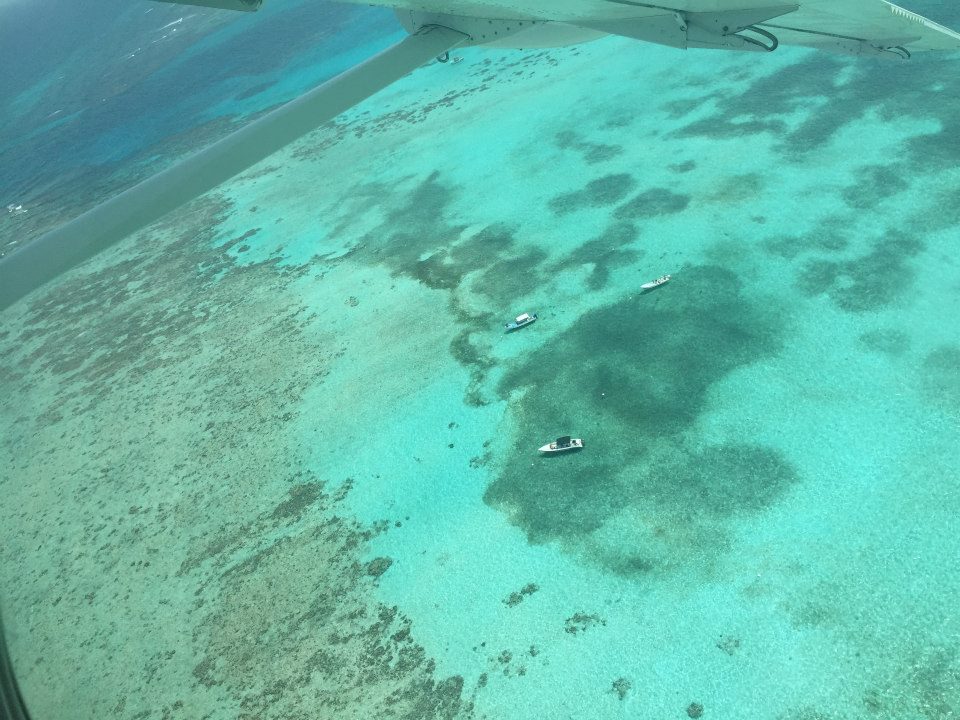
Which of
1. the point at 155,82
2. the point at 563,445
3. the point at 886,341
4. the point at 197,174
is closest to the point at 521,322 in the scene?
the point at 563,445

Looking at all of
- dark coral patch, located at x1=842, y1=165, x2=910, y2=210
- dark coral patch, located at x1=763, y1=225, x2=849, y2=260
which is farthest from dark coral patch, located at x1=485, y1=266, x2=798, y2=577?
dark coral patch, located at x1=842, y1=165, x2=910, y2=210

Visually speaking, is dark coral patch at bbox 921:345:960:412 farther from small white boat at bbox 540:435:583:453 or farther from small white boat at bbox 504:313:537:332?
small white boat at bbox 504:313:537:332

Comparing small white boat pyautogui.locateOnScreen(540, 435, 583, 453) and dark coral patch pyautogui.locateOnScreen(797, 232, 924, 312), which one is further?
dark coral patch pyautogui.locateOnScreen(797, 232, 924, 312)

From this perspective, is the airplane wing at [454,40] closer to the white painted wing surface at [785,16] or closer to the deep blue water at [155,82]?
the white painted wing surface at [785,16]

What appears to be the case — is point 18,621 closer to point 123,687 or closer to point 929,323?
point 123,687

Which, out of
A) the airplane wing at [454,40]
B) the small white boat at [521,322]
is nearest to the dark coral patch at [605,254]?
the small white boat at [521,322]
